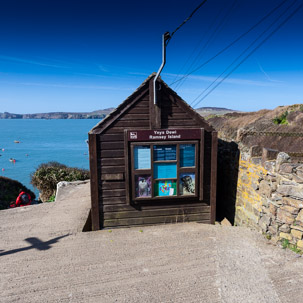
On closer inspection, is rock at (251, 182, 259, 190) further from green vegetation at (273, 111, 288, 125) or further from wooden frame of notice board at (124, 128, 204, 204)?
green vegetation at (273, 111, 288, 125)

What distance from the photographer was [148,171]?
22.2 feet

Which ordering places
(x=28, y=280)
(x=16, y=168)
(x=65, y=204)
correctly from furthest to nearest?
1. (x=16, y=168)
2. (x=65, y=204)
3. (x=28, y=280)

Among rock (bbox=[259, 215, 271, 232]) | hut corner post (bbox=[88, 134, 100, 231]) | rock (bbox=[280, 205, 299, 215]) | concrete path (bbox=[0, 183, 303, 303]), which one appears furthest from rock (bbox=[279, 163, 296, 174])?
hut corner post (bbox=[88, 134, 100, 231])

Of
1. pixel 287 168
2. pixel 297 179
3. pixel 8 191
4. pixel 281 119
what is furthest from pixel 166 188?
pixel 8 191

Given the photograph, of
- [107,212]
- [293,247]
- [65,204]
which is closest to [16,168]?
[65,204]

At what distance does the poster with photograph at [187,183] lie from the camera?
6.93 m

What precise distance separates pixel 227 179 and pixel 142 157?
354cm

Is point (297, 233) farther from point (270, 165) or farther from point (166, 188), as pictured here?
point (166, 188)

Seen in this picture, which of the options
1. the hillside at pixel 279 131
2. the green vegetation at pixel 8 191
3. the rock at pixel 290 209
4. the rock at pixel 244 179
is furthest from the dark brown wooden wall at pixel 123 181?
the green vegetation at pixel 8 191

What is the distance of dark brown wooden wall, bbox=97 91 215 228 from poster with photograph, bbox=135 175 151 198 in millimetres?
340

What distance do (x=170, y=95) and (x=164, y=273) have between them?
442cm

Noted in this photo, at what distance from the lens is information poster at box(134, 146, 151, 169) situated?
263 inches

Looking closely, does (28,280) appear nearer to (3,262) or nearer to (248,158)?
(3,262)

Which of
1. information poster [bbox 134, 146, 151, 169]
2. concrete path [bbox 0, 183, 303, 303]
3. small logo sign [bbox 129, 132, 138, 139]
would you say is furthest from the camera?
information poster [bbox 134, 146, 151, 169]
